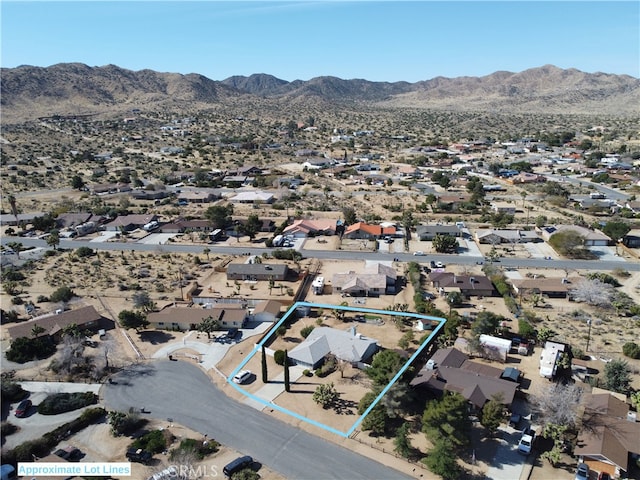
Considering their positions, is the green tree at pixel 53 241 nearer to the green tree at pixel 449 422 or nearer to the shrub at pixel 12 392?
the shrub at pixel 12 392

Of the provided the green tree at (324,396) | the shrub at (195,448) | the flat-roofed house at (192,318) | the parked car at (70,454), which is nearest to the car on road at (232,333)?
the flat-roofed house at (192,318)

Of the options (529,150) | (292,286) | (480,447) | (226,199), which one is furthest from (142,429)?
(529,150)

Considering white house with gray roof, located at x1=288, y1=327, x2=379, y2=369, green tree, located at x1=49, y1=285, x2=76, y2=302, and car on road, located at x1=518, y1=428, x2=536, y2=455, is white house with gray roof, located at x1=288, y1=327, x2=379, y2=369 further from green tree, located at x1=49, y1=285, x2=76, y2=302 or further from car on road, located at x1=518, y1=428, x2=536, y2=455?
green tree, located at x1=49, y1=285, x2=76, y2=302

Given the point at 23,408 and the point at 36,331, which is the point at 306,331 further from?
the point at 36,331

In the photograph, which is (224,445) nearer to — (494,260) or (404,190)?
(494,260)

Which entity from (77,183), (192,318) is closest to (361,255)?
(192,318)

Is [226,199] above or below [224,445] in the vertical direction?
Result: above

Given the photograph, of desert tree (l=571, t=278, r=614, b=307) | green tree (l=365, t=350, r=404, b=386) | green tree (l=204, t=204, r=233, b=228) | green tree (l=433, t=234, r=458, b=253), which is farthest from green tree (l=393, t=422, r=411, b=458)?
green tree (l=204, t=204, r=233, b=228)
